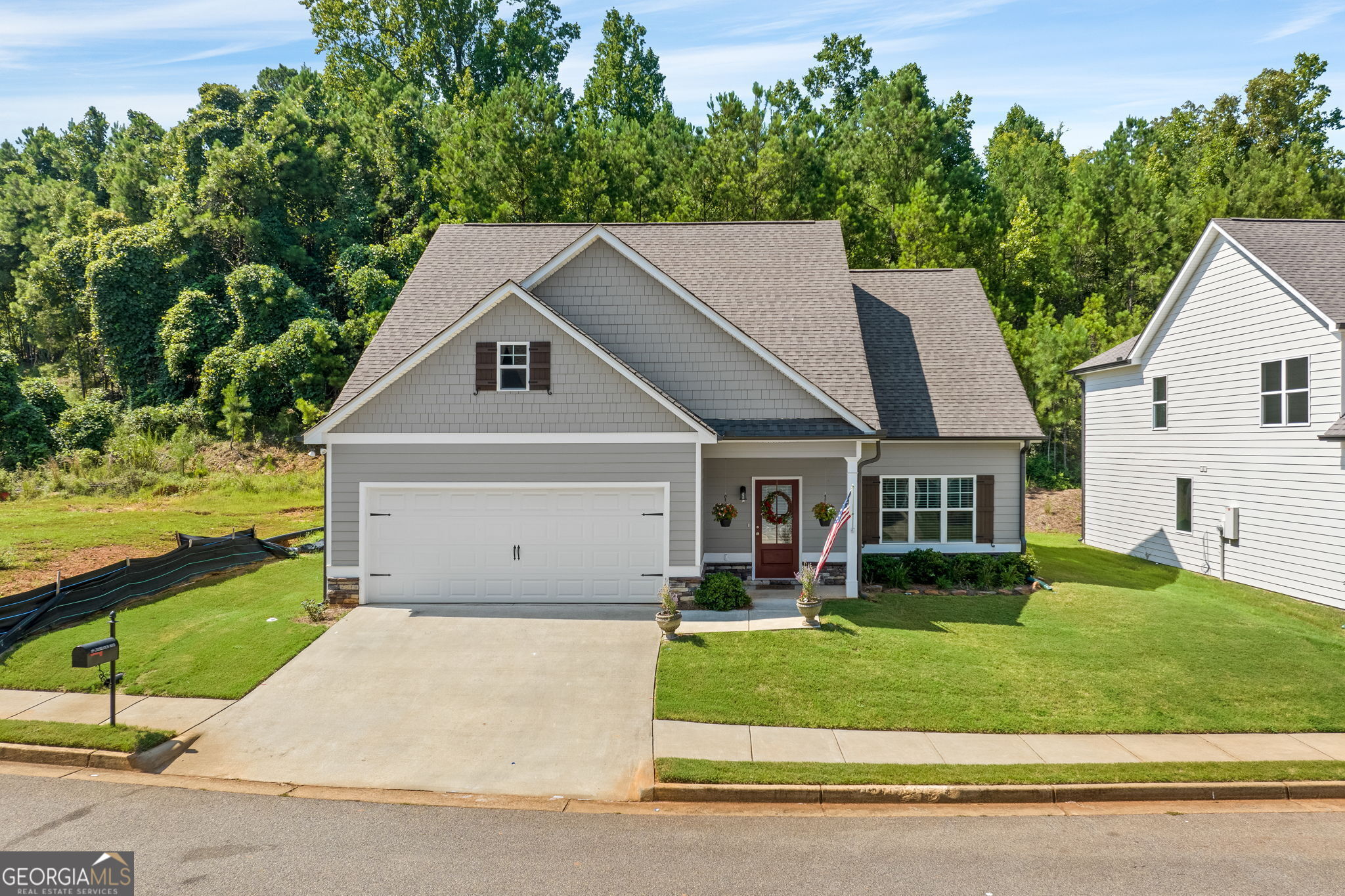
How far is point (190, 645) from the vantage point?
12.6 metres

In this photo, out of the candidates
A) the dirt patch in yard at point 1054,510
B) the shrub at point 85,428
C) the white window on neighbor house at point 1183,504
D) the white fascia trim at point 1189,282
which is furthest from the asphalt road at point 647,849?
the shrub at point 85,428

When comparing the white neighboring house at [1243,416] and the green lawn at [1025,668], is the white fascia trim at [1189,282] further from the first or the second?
the green lawn at [1025,668]

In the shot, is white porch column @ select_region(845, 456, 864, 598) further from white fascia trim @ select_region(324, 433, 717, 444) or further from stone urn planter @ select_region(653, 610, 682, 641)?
stone urn planter @ select_region(653, 610, 682, 641)

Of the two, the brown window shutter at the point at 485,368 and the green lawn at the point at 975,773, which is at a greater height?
the brown window shutter at the point at 485,368

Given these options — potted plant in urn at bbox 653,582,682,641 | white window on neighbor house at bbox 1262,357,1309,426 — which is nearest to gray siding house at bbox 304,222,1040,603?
potted plant in urn at bbox 653,582,682,641

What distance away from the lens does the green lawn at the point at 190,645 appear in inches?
441

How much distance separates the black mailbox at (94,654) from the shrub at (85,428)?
97.9ft

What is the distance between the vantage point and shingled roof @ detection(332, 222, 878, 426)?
1692 cm

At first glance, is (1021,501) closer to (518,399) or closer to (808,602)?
(808,602)

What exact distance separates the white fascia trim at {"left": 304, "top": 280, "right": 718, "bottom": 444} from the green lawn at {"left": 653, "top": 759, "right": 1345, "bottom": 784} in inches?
279

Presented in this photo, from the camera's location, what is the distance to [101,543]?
18.9m

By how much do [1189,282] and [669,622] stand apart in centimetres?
1663

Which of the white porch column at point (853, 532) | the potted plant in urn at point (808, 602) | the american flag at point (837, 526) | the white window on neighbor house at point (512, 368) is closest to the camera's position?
the potted plant in urn at point (808, 602)

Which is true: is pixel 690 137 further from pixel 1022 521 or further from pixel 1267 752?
pixel 1267 752
